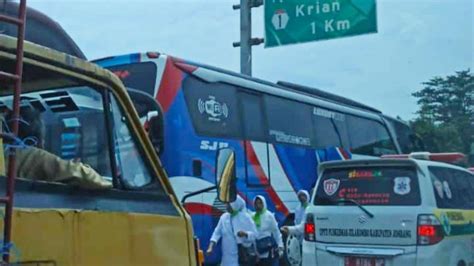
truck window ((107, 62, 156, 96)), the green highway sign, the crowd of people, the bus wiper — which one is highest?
the green highway sign

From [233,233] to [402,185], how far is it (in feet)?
8.03

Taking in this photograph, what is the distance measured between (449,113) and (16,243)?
49.1 m

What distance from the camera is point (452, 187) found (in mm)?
9680

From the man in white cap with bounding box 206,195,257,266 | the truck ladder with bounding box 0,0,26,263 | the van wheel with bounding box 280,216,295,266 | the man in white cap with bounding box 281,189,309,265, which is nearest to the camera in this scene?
the truck ladder with bounding box 0,0,26,263

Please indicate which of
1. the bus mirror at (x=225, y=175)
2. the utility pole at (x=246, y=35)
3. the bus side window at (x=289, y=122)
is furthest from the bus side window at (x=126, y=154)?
the utility pole at (x=246, y=35)

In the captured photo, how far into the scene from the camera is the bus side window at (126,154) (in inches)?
148

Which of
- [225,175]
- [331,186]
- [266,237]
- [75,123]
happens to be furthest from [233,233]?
[75,123]

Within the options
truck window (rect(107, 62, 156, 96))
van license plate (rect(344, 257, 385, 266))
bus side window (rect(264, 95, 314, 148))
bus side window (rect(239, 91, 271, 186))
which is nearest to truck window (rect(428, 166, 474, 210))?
van license plate (rect(344, 257, 385, 266))

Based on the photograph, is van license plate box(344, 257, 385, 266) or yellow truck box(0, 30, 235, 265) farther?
van license plate box(344, 257, 385, 266)

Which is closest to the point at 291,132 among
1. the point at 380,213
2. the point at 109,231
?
the point at 380,213

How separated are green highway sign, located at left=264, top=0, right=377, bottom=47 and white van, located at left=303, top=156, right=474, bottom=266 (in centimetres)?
542

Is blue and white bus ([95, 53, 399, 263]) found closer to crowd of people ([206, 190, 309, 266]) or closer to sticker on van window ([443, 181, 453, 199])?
crowd of people ([206, 190, 309, 266])

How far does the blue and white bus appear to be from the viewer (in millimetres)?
10172

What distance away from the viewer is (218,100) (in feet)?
36.7
